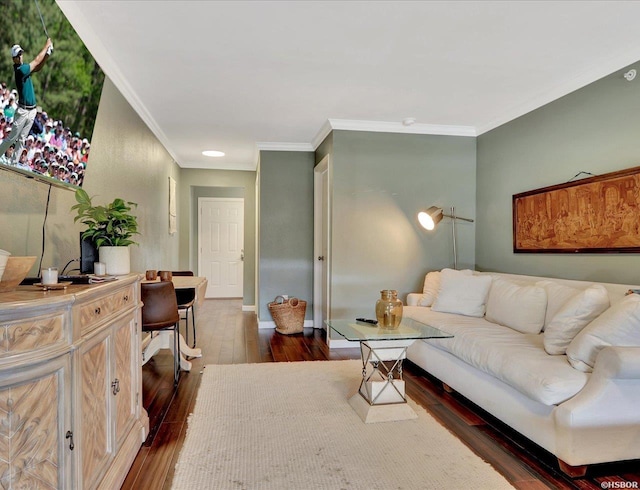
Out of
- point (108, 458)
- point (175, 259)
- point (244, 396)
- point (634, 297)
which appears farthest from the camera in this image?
point (175, 259)

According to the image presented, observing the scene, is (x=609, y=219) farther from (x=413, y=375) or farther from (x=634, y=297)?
(x=413, y=375)

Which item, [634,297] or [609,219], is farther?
[609,219]

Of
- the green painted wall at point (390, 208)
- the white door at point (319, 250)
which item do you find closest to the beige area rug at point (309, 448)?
the green painted wall at point (390, 208)

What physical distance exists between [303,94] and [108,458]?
2.94m

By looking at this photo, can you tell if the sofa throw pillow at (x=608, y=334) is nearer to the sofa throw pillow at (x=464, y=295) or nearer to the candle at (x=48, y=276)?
the sofa throw pillow at (x=464, y=295)

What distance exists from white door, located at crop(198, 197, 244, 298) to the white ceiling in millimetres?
3869

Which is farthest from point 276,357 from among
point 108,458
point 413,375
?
point 108,458

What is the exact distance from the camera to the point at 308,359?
3824 mm

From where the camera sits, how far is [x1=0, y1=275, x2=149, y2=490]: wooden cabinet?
1.10 metres

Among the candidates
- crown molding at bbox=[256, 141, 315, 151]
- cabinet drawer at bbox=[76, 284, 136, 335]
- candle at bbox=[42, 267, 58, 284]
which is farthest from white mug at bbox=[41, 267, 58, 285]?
crown molding at bbox=[256, 141, 315, 151]

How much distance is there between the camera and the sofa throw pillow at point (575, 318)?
2.25 m

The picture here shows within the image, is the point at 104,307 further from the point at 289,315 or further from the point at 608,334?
the point at 289,315

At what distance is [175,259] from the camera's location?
20.8 ft

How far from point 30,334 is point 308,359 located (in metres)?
2.90
